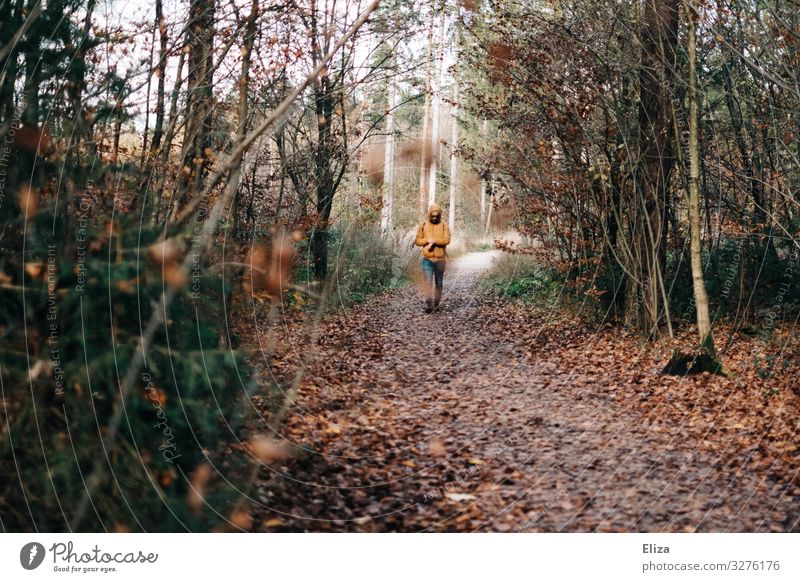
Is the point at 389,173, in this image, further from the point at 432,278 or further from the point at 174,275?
the point at 174,275

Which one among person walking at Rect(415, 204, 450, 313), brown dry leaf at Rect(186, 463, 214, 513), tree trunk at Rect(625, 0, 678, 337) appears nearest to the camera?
brown dry leaf at Rect(186, 463, 214, 513)

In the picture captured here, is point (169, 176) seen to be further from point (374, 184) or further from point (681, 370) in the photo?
point (681, 370)

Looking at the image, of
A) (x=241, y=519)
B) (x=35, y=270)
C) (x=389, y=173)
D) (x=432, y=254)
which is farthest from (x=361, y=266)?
(x=35, y=270)

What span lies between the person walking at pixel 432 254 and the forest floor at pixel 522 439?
148 cm

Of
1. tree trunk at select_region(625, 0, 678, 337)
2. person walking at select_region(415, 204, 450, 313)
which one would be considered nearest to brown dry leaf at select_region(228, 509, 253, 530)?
tree trunk at select_region(625, 0, 678, 337)

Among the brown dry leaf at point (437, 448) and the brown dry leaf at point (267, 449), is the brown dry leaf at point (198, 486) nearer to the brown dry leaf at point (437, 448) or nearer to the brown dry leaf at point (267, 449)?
the brown dry leaf at point (267, 449)

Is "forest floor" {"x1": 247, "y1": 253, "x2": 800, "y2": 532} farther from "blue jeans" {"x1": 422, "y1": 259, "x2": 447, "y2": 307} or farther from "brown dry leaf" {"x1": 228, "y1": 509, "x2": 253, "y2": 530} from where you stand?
"blue jeans" {"x1": 422, "y1": 259, "x2": 447, "y2": 307}

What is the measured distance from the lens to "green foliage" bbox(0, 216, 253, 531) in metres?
2.47

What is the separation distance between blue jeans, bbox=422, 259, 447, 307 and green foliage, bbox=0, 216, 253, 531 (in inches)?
281

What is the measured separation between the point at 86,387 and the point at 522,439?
3346 millimetres

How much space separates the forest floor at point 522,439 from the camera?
3539mm

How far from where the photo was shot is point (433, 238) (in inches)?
384
